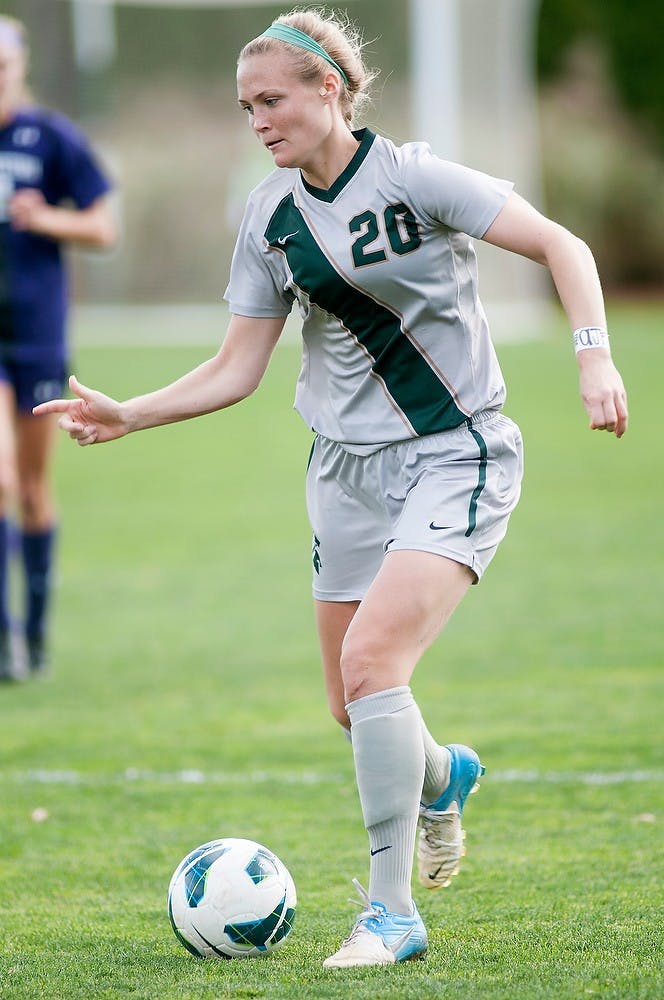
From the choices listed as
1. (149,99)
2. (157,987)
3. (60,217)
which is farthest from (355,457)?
(149,99)

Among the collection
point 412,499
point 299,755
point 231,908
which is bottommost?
point 299,755

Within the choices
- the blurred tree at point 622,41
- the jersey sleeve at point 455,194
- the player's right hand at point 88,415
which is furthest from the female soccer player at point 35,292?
the blurred tree at point 622,41

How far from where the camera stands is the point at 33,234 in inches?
272

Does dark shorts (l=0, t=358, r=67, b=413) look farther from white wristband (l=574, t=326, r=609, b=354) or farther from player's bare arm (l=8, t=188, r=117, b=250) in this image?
Result: white wristband (l=574, t=326, r=609, b=354)

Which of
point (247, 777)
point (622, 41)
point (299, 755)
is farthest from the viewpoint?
point (622, 41)

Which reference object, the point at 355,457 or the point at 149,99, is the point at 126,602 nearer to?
the point at 355,457

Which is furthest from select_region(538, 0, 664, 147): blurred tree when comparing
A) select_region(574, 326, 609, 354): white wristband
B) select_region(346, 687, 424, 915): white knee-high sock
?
select_region(346, 687, 424, 915): white knee-high sock

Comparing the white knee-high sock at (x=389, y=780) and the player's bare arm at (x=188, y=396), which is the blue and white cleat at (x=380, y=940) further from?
the player's bare arm at (x=188, y=396)

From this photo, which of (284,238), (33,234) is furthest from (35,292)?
(284,238)

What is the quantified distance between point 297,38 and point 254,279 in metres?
0.57

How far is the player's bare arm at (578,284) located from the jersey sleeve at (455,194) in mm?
28

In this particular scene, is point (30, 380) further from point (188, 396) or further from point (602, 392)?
point (602, 392)

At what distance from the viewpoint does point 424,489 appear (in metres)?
3.49

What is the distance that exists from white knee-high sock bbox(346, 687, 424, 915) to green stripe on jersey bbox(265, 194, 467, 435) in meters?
0.65
